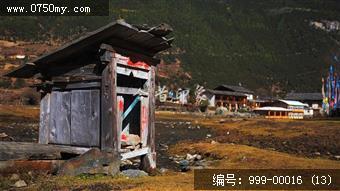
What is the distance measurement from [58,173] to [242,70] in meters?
120

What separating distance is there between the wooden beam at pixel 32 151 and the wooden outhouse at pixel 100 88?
0.79 feet

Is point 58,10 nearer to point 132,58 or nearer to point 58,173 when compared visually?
point 132,58

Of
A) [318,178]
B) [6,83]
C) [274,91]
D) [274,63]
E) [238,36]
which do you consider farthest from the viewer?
[238,36]

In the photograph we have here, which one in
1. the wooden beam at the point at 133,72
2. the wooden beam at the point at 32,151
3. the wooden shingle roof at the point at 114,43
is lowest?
the wooden beam at the point at 32,151

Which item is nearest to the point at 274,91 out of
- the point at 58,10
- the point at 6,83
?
the point at 6,83

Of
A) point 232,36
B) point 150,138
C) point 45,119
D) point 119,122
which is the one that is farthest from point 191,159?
point 232,36

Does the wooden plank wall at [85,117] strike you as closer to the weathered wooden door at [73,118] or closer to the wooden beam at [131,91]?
the weathered wooden door at [73,118]

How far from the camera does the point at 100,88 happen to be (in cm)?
934

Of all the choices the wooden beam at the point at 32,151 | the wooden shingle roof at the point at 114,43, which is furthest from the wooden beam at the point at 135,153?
the wooden shingle roof at the point at 114,43

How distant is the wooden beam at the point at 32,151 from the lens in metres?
8.33

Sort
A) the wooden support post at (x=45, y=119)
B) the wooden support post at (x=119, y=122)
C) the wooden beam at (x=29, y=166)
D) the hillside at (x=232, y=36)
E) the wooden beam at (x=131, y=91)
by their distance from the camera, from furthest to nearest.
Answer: the hillside at (x=232, y=36)
the wooden support post at (x=45, y=119)
the wooden beam at (x=131, y=91)
the wooden support post at (x=119, y=122)
the wooden beam at (x=29, y=166)

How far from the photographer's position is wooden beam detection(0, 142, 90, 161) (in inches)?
328

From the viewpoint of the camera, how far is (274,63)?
457 ft

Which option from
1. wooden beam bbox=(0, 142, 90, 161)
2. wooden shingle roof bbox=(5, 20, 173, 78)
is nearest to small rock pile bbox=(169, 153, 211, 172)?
A: wooden shingle roof bbox=(5, 20, 173, 78)
